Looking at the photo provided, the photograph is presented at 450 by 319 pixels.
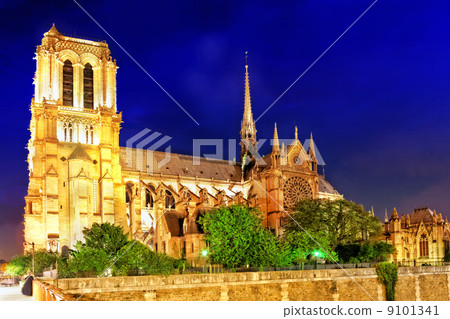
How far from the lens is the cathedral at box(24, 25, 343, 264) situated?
59.3 meters

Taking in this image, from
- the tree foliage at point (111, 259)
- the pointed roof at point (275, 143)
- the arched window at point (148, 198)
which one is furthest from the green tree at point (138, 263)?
the pointed roof at point (275, 143)

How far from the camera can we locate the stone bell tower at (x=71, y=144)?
5994cm

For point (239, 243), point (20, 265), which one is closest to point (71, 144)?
point (20, 265)

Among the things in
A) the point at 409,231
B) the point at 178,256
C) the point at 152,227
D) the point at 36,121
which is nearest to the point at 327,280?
the point at 178,256

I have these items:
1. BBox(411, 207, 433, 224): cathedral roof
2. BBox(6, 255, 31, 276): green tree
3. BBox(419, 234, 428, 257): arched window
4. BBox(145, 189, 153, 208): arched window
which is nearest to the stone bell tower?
BBox(6, 255, 31, 276): green tree

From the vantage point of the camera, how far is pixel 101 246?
1483 inches

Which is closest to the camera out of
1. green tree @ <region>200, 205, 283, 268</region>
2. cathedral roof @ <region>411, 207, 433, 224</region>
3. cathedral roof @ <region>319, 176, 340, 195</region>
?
green tree @ <region>200, 205, 283, 268</region>

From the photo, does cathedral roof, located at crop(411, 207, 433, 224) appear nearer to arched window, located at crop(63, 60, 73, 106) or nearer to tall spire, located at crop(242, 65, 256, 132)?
tall spire, located at crop(242, 65, 256, 132)

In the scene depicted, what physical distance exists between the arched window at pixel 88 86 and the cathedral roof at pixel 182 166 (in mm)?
8641

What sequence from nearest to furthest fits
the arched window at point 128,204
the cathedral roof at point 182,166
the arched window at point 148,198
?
the arched window at point 128,204
the arched window at point 148,198
the cathedral roof at point 182,166

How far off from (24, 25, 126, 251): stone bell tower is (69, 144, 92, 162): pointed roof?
11cm

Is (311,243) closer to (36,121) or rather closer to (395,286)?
(395,286)

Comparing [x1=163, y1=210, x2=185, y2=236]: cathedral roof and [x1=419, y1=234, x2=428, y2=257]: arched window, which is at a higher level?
[x1=163, y1=210, x2=185, y2=236]: cathedral roof

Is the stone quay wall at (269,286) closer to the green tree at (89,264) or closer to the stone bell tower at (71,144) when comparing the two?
the green tree at (89,264)
